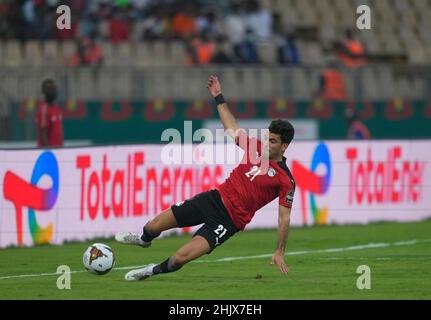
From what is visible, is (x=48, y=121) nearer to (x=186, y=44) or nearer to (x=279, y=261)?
(x=279, y=261)

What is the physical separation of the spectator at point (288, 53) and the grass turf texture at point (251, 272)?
1051cm

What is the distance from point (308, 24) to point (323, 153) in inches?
460

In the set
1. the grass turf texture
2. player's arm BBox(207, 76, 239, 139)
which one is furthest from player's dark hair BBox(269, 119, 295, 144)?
the grass turf texture

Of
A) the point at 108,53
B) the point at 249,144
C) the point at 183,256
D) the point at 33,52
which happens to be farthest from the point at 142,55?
the point at 183,256

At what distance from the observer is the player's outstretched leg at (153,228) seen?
14.7 meters

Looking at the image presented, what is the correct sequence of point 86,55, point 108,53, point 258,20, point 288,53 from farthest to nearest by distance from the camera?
point 258,20, point 288,53, point 108,53, point 86,55

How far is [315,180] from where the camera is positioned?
2312 centimetres

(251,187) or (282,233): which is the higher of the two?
(251,187)

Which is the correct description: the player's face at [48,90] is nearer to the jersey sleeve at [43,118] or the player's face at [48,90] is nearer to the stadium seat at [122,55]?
the jersey sleeve at [43,118]

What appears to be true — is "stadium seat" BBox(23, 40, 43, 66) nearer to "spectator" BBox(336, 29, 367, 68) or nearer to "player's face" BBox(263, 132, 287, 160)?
"spectator" BBox(336, 29, 367, 68)

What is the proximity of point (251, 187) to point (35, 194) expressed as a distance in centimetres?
571

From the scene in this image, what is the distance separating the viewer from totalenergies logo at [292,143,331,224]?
75.2ft

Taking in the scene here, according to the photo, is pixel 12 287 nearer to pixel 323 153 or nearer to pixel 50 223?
pixel 50 223

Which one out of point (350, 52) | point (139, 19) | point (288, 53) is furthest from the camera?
point (350, 52)
